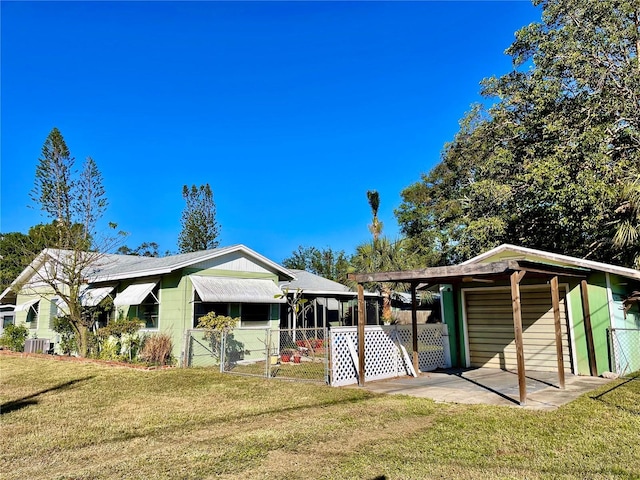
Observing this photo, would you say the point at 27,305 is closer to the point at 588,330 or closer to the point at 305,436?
the point at 305,436

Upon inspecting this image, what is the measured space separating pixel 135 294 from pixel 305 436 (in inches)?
386

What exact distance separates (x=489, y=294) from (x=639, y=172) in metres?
7.22

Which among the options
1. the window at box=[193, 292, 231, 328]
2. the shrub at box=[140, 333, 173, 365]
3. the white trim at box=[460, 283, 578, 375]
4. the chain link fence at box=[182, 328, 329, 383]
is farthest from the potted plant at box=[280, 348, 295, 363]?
the white trim at box=[460, 283, 578, 375]

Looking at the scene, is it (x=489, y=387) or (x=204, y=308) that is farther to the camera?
(x=204, y=308)

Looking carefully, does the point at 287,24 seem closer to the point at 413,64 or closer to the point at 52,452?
the point at 413,64

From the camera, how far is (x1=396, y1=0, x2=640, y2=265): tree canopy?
13.5 m

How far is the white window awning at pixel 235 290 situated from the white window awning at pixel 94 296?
3945 mm

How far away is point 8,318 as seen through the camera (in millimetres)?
23891

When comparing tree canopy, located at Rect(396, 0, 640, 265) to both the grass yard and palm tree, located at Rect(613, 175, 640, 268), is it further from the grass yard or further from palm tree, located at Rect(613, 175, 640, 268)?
the grass yard

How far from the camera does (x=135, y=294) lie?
44.0 ft

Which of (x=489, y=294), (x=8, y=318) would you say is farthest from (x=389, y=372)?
(x=8, y=318)

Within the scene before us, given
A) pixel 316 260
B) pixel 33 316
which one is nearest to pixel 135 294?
pixel 33 316

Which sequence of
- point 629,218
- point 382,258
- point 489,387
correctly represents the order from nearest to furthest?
point 489,387 → point 629,218 → point 382,258

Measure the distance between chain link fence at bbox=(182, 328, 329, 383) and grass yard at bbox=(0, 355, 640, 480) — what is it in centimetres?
284
